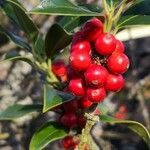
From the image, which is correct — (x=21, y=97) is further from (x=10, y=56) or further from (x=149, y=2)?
(x=149, y=2)

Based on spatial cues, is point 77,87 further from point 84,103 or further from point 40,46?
point 40,46

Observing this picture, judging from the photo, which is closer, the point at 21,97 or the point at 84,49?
the point at 84,49

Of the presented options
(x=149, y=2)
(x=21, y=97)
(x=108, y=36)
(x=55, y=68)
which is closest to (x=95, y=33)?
(x=108, y=36)

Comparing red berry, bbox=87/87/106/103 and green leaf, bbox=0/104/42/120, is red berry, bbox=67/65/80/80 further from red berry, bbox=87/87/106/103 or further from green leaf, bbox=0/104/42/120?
green leaf, bbox=0/104/42/120

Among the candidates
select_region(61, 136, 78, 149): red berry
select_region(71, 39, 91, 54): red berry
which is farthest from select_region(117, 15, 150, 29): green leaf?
select_region(61, 136, 78, 149): red berry

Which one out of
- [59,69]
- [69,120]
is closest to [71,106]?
[69,120]

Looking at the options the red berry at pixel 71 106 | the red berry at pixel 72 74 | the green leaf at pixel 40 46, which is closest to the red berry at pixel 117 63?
the red berry at pixel 72 74

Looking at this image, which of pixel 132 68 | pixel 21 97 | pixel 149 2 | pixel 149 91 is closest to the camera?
pixel 149 2
